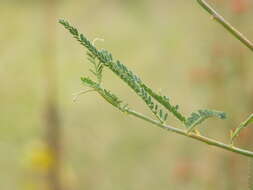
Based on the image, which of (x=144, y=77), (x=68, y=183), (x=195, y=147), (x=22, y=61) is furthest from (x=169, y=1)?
(x=68, y=183)

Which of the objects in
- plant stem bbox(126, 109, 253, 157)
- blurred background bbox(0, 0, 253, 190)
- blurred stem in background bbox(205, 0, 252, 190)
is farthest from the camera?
blurred background bbox(0, 0, 253, 190)

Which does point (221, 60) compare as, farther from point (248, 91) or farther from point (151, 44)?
point (151, 44)

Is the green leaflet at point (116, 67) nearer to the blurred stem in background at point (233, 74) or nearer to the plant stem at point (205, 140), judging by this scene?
the plant stem at point (205, 140)

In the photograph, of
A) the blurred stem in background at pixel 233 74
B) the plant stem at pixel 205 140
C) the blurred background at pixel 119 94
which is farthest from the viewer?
the blurred background at pixel 119 94

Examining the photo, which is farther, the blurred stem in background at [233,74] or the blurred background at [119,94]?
the blurred background at [119,94]

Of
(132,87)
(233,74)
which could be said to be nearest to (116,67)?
(132,87)

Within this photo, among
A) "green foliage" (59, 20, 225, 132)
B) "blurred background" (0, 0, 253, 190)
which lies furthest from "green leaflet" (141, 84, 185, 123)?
"blurred background" (0, 0, 253, 190)

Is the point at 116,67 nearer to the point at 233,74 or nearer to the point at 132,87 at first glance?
the point at 132,87

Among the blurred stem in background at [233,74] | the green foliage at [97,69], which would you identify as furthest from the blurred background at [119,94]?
the green foliage at [97,69]

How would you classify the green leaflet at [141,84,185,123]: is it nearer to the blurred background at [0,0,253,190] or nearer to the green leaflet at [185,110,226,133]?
the green leaflet at [185,110,226,133]
